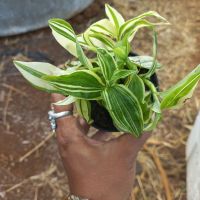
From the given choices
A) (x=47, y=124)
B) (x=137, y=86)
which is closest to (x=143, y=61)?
(x=137, y=86)

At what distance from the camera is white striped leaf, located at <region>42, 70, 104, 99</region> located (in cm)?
88

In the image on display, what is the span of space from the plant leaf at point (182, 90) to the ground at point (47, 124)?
28.2 inches

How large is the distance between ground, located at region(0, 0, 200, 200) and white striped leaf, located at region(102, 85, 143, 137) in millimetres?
698

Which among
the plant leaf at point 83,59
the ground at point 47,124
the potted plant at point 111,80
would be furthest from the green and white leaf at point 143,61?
the ground at point 47,124

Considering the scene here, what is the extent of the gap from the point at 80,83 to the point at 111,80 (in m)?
0.06

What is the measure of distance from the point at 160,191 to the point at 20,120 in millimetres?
583

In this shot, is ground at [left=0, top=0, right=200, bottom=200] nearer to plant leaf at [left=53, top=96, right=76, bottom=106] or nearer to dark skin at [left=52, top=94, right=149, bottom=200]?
dark skin at [left=52, top=94, right=149, bottom=200]

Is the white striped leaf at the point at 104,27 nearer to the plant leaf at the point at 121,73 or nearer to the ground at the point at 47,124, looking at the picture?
the plant leaf at the point at 121,73

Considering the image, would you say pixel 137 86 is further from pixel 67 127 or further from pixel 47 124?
pixel 47 124

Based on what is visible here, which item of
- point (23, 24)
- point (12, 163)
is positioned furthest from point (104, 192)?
point (23, 24)

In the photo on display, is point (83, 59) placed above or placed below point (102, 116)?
above

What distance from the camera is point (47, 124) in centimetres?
176

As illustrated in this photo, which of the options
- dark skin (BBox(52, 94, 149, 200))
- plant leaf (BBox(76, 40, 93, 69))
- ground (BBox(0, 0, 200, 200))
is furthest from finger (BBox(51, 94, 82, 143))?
ground (BBox(0, 0, 200, 200))

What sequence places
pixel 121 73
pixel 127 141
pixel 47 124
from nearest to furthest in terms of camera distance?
pixel 121 73 → pixel 127 141 → pixel 47 124
